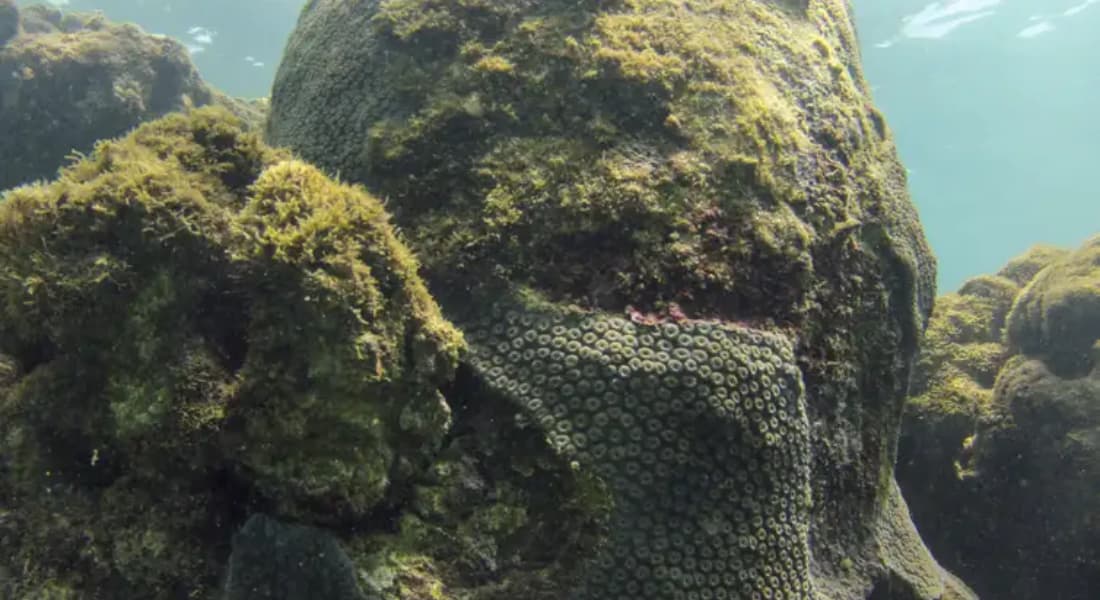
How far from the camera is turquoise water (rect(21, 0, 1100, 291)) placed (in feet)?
94.3

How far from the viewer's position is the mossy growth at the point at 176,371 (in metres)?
2.93

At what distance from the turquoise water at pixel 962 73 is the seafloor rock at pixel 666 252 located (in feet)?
85.0

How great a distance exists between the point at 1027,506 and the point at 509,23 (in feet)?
23.6

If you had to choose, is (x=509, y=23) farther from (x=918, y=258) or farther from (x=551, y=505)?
(x=918, y=258)

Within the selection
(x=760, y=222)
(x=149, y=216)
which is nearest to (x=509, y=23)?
(x=760, y=222)

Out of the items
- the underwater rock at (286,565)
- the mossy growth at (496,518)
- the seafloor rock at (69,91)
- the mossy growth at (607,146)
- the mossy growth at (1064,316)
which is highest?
the mossy growth at (1064,316)

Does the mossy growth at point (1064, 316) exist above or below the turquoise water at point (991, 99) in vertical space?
below

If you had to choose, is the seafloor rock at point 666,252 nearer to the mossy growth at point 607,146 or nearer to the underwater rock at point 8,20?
the mossy growth at point 607,146

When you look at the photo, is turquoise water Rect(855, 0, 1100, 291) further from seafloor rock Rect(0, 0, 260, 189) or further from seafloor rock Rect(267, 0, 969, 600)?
seafloor rock Rect(267, 0, 969, 600)

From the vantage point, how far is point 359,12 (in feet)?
18.7

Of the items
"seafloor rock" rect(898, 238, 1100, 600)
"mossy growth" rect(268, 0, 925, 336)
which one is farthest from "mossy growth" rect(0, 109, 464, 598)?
"seafloor rock" rect(898, 238, 1100, 600)

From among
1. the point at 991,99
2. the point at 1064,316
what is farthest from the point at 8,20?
the point at 991,99

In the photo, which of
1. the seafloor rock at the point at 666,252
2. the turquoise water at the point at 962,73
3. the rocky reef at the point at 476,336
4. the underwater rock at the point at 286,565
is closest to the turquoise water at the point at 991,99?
the turquoise water at the point at 962,73

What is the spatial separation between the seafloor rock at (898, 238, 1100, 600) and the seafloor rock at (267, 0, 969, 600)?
6.04 ft
